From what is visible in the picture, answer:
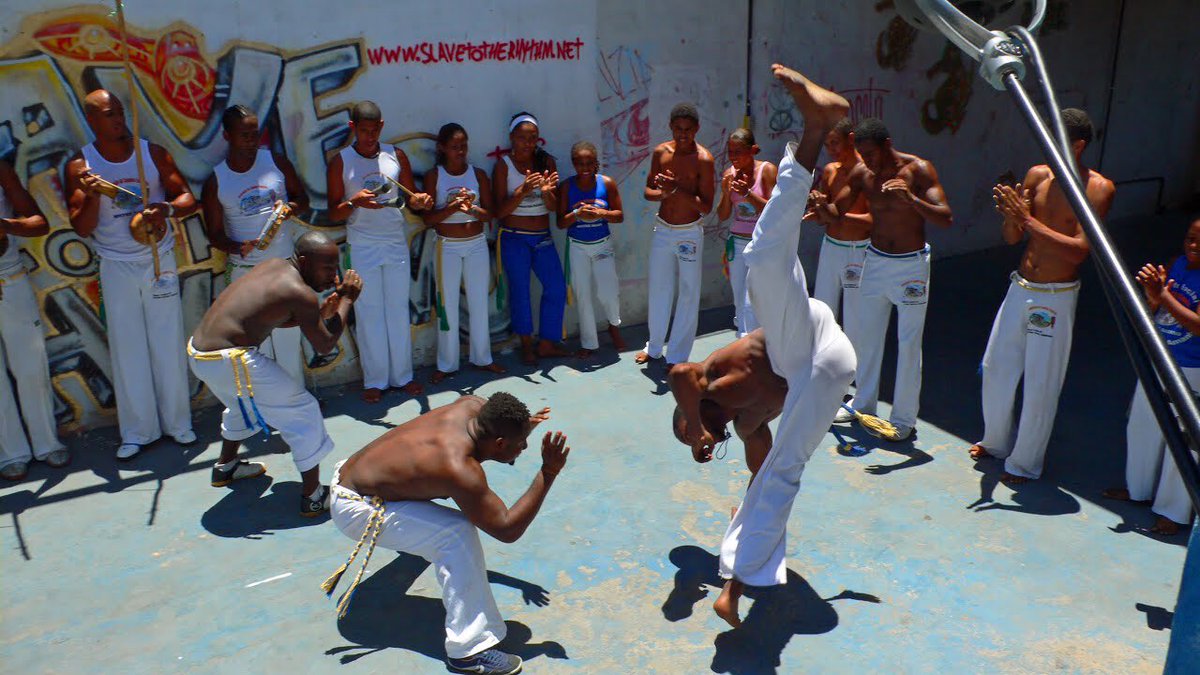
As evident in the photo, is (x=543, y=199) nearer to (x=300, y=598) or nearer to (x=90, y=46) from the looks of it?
(x=90, y=46)

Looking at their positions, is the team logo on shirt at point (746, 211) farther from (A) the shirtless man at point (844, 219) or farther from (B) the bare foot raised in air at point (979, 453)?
(B) the bare foot raised in air at point (979, 453)

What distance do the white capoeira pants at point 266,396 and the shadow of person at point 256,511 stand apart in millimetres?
301

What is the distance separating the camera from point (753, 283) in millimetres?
4184

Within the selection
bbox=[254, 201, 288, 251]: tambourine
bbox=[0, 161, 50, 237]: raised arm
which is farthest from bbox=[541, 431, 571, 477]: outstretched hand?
bbox=[0, 161, 50, 237]: raised arm

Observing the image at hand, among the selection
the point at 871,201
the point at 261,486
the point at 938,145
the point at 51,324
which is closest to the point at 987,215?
the point at 938,145

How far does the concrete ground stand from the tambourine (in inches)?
52.8

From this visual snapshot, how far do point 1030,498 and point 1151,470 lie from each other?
2.13ft

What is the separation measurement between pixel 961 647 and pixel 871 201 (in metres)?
3.02

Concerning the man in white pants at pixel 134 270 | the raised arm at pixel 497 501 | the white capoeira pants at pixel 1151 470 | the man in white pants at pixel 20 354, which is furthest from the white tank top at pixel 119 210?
the white capoeira pants at pixel 1151 470

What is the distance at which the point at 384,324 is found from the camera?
7.24 metres

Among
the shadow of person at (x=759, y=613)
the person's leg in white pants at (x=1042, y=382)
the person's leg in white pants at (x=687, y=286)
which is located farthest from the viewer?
the person's leg in white pants at (x=687, y=286)

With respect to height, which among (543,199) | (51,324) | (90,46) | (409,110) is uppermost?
(90,46)

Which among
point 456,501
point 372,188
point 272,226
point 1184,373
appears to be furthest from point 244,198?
point 1184,373

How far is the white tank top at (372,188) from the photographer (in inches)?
274
